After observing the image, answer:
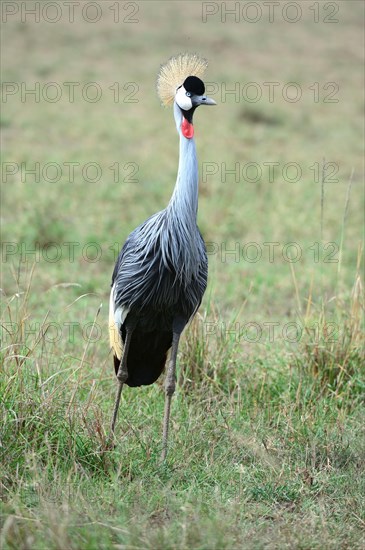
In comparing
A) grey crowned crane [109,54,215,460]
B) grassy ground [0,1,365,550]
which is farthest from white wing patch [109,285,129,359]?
grassy ground [0,1,365,550]

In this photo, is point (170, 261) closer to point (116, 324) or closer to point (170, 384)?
point (116, 324)

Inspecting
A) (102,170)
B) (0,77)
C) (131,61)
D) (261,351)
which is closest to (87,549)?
(261,351)

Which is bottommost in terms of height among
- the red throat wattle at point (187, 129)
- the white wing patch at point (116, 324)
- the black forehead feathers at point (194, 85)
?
the white wing patch at point (116, 324)

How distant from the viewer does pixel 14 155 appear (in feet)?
30.1

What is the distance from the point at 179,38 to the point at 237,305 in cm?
981

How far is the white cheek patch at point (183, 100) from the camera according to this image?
3732 millimetres

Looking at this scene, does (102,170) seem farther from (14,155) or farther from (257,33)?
(257,33)

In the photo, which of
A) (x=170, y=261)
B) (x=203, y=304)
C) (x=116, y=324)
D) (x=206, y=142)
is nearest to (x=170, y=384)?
(x=116, y=324)

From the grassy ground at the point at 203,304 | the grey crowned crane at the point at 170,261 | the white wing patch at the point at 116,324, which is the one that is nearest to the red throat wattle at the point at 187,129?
the grey crowned crane at the point at 170,261

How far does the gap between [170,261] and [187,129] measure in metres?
0.59

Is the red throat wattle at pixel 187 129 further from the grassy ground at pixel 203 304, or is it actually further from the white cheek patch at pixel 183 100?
the grassy ground at pixel 203 304

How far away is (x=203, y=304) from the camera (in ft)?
18.3

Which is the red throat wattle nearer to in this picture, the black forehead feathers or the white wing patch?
the black forehead feathers

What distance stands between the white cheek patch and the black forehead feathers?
1.1 inches
